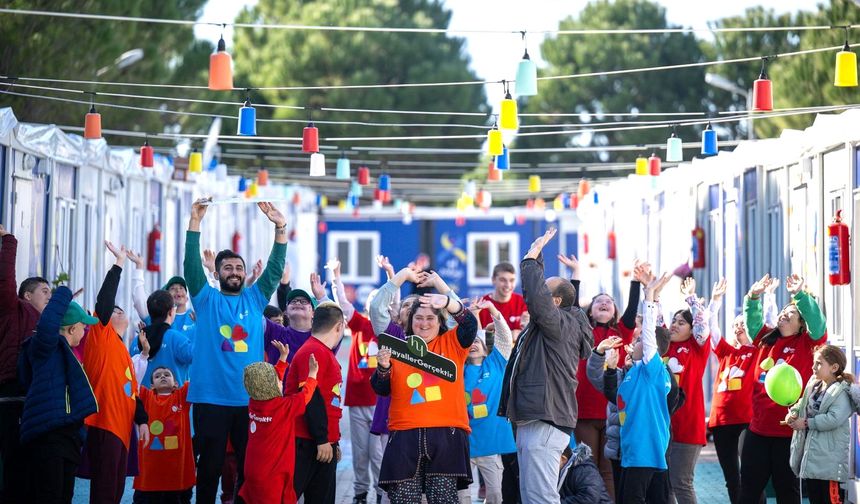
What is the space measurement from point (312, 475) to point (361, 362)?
270cm

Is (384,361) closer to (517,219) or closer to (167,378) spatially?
(167,378)

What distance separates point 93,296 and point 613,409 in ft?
27.7

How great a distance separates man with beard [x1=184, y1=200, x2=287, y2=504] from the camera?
9289mm

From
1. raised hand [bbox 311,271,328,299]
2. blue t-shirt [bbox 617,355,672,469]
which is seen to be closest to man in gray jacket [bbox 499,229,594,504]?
blue t-shirt [bbox 617,355,672,469]

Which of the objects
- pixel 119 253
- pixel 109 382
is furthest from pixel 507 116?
pixel 109 382

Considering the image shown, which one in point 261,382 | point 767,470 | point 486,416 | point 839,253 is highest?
point 839,253

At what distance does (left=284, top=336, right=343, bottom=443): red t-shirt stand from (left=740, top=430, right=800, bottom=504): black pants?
9.94 feet

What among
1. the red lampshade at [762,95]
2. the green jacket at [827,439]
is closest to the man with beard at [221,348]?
the green jacket at [827,439]

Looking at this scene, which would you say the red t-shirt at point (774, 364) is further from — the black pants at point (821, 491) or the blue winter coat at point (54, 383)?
the blue winter coat at point (54, 383)

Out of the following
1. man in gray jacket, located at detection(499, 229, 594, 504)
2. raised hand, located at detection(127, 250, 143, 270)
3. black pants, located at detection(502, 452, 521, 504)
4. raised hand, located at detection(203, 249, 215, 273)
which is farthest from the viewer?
raised hand, located at detection(203, 249, 215, 273)

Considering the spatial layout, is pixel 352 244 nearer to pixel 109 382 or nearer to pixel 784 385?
pixel 109 382

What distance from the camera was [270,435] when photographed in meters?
8.60

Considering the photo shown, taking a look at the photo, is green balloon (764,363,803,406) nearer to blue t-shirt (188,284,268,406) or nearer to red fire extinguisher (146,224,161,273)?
blue t-shirt (188,284,268,406)

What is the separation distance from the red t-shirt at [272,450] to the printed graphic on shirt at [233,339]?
2.55ft
